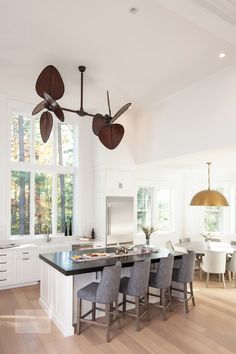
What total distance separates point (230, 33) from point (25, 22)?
237 cm

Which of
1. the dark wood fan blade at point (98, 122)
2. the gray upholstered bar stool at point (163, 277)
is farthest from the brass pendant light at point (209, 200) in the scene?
the dark wood fan blade at point (98, 122)

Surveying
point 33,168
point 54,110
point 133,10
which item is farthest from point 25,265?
point 133,10

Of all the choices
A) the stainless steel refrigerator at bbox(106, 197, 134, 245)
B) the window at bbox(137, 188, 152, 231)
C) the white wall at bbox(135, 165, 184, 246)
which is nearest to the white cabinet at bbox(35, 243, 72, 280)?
the stainless steel refrigerator at bbox(106, 197, 134, 245)

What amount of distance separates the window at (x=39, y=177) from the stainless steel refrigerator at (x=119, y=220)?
3.52 feet

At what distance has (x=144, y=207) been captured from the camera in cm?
774

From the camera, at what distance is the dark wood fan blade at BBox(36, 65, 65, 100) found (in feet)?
10.3

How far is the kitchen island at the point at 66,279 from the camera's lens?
3566 millimetres

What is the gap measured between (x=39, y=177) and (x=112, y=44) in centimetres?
374

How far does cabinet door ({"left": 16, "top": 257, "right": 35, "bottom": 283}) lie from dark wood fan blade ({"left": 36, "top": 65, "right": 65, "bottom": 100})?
12.1 feet

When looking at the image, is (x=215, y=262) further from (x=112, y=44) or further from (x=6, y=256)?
(x=112, y=44)

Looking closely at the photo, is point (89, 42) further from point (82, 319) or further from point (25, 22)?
point (82, 319)

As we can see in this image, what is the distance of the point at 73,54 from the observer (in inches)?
157

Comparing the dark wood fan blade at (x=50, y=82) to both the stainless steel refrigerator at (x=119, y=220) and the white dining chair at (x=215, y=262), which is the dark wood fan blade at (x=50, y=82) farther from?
the white dining chair at (x=215, y=262)

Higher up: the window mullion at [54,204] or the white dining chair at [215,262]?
the window mullion at [54,204]
